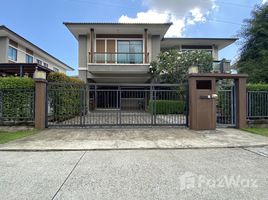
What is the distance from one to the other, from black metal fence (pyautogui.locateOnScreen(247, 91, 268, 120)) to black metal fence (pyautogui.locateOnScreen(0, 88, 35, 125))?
35.4 feet

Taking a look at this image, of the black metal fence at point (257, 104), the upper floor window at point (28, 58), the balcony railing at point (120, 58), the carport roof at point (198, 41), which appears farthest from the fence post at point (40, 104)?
the upper floor window at point (28, 58)

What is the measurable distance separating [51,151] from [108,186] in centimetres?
368

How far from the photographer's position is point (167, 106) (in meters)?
13.5

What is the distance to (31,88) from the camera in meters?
11.4

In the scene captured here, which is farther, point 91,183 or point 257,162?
point 257,162

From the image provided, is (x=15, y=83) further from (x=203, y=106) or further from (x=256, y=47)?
(x=256, y=47)

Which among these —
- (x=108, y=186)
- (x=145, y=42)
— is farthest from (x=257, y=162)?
(x=145, y=42)

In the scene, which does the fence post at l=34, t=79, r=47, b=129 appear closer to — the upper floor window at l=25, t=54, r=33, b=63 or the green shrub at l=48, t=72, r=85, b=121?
the green shrub at l=48, t=72, r=85, b=121

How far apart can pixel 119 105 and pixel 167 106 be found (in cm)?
288

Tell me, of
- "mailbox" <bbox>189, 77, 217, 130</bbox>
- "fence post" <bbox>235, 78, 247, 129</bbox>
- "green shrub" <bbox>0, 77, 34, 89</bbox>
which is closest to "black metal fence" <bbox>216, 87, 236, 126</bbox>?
"fence post" <bbox>235, 78, 247, 129</bbox>

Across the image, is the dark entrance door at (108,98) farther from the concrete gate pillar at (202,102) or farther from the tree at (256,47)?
the tree at (256,47)

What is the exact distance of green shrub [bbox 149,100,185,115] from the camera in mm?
12477

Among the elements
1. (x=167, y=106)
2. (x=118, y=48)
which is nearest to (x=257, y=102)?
(x=167, y=106)

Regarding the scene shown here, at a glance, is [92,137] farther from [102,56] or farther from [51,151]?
[102,56]
